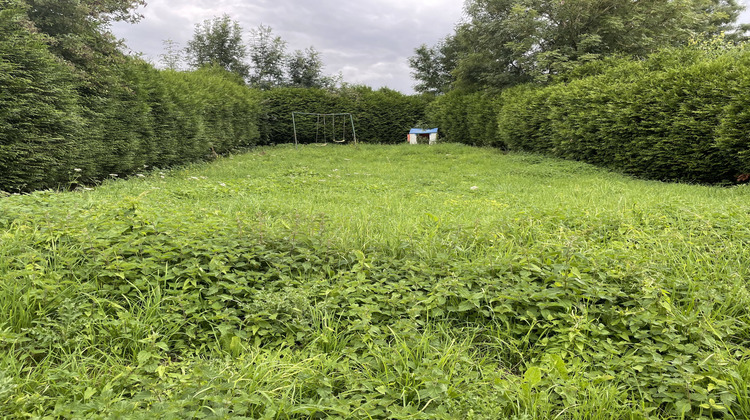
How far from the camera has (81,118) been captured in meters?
5.49

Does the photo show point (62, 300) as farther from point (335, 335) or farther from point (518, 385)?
point (518, 385)

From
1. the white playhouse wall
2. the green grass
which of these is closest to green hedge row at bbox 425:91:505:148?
the white playhouse wall

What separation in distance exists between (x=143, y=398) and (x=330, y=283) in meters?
1.17

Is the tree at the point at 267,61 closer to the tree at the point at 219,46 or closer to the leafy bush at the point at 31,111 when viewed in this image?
the tree at the point at 219,46

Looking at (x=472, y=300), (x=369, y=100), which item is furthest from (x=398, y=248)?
(x=369, y=100)

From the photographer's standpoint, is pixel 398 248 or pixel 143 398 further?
pixel 398 248

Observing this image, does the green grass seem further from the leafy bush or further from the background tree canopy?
the background tree canopy

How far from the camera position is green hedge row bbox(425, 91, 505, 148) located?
1427 cm

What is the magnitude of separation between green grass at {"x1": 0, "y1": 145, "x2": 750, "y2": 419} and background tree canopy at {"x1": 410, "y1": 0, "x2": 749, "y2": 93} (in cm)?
1129

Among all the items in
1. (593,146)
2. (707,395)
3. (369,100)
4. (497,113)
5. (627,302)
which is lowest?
(707,395)

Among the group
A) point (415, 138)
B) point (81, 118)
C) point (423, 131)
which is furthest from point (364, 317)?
point (423, 131)

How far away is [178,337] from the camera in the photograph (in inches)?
76.8

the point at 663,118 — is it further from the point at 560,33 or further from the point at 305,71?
the point at 305,71

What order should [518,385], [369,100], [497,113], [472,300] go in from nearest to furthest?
[518,385]
[472,300]
[497,113]
[369,100]
